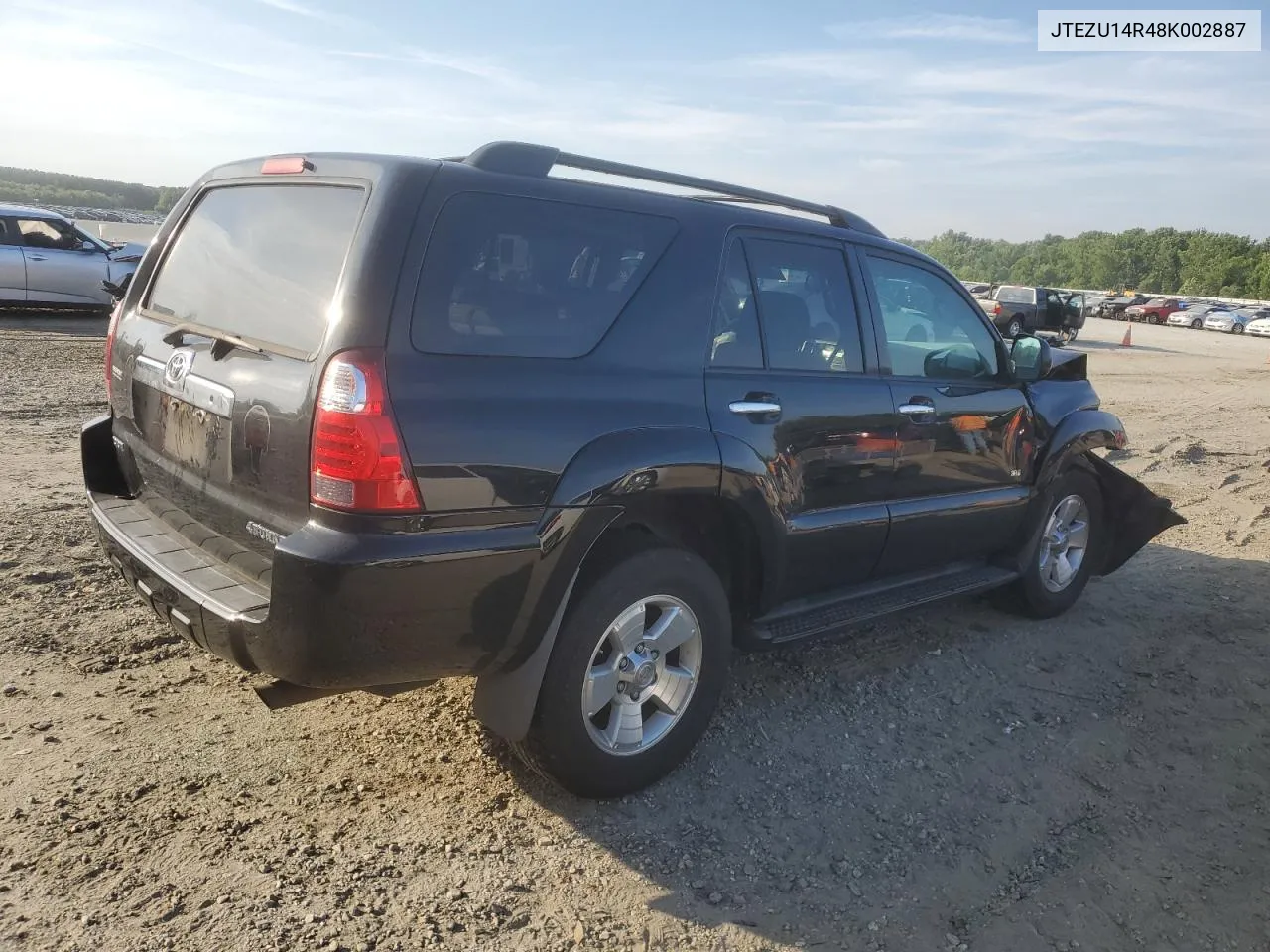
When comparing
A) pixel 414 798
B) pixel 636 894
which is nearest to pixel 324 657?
pixel 414 798

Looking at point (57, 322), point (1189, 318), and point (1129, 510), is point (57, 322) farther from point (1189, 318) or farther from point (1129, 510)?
point (1189, 318)

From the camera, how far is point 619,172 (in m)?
3.40

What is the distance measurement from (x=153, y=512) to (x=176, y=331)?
2.04 ft

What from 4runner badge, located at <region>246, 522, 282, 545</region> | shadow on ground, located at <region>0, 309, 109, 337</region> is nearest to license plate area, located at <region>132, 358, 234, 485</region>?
4runner badge, located at <region>246, 522, 282, 545</region>

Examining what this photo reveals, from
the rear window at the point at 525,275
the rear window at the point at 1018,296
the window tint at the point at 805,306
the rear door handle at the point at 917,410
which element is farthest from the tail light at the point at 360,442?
the rear window at the point at 1018,296

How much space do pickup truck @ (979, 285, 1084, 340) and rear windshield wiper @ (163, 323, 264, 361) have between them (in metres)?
28.0

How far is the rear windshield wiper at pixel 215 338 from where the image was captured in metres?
2.91

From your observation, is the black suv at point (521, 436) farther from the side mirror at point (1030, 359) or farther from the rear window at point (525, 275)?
the side mirror at point (1030, 359)

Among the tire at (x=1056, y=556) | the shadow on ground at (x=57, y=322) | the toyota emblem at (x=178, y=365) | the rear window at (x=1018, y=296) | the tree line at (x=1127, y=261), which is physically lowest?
the shadow on ground at (x=57, y=322)

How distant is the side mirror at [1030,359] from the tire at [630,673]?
2223mm

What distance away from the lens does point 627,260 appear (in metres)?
3.18

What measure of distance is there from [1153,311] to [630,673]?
60.8 metres

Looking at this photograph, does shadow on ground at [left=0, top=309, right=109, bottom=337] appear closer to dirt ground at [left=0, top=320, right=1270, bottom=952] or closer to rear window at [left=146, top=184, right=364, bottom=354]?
dirt ground at [left=0, top=320, right=1270, bottom=952]

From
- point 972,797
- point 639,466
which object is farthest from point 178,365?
point 972,797
